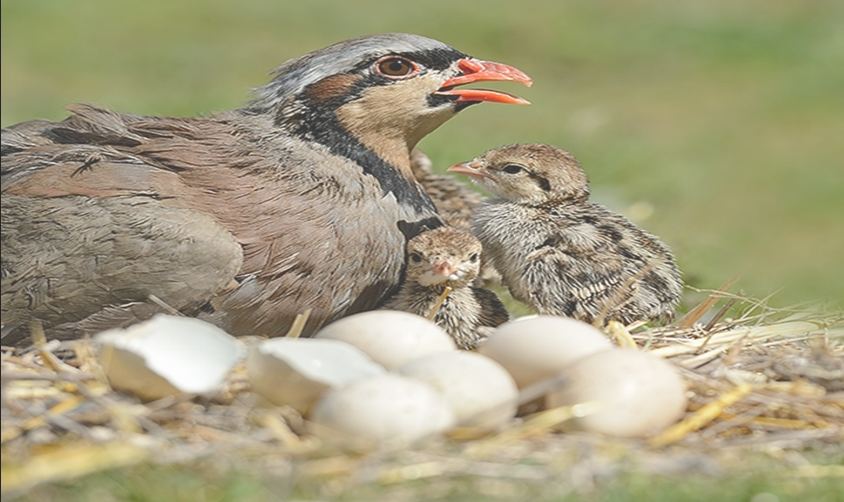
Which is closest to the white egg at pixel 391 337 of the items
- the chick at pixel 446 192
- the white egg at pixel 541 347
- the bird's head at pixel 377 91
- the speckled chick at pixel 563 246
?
the white egg at pixel 541 347

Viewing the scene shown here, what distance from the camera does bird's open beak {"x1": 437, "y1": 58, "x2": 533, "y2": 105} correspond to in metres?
5.25

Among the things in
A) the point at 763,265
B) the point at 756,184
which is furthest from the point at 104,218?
the point at 756,184

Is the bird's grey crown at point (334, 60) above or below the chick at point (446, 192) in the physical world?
below

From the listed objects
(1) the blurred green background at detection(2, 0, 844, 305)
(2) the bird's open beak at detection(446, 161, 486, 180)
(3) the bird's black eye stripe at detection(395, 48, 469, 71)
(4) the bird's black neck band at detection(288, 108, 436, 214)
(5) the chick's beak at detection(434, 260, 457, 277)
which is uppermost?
(1) the blurred green background at detection(2, 0, 844, 305)

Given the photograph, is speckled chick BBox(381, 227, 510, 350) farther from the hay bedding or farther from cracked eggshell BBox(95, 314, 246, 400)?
cracked eggshell BBox(95, 314, 246, 400)

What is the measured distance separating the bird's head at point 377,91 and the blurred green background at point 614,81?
301 cm

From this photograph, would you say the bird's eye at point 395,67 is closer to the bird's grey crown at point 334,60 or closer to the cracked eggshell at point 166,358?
the bird's grey crown at point 334,60

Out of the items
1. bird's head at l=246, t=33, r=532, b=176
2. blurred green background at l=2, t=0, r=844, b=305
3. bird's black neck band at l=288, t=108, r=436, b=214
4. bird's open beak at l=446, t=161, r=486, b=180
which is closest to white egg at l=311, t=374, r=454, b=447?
bird's black neck band at l=288, t=108, r=436, b=214

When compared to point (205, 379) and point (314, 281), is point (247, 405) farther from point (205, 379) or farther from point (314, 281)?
point (314, 281)

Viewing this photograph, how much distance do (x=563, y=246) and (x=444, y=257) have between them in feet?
1.90

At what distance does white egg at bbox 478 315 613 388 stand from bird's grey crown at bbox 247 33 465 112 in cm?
155

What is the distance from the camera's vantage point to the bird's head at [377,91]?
17.1 ft

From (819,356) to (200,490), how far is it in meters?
2.14

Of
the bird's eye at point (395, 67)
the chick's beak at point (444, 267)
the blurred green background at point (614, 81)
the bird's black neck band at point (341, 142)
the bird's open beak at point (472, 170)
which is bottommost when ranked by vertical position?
the chick's beak at point (444, 267)
